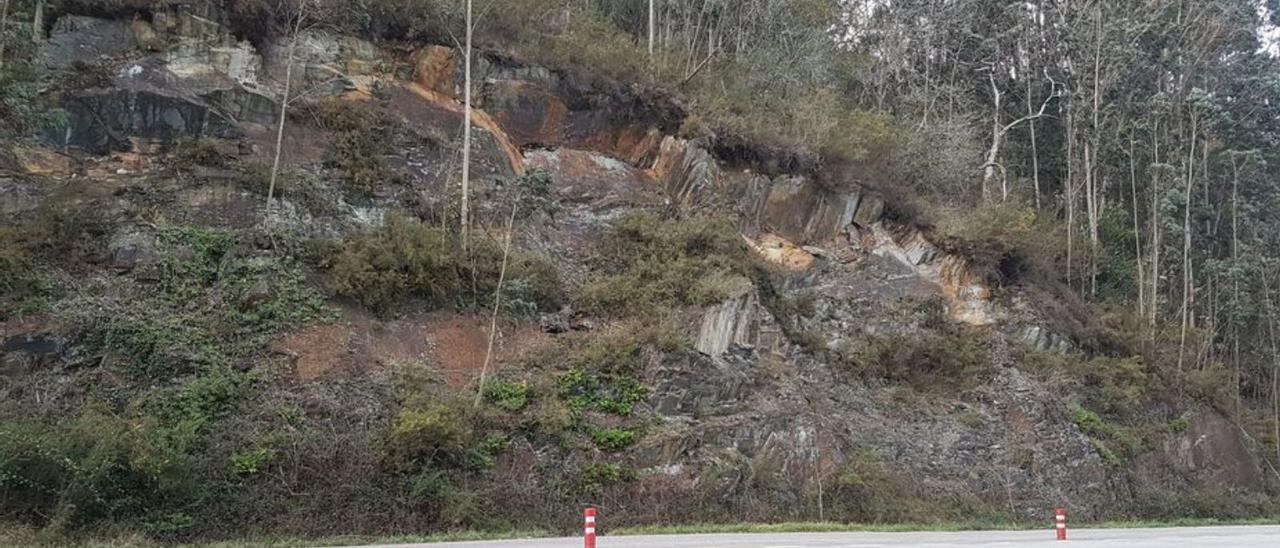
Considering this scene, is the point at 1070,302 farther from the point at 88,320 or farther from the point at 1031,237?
the point at 88,320

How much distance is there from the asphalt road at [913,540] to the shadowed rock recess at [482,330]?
2085 millimetres

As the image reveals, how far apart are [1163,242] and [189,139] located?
28.7 meters

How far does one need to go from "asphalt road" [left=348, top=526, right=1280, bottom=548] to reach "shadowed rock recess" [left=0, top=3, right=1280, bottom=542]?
2.09 metres

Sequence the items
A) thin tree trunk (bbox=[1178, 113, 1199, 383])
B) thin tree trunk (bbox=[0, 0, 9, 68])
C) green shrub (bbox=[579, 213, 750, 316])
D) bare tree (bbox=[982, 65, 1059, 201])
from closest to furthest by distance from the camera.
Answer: thin tree trunk (bbox=[0, 0, 9, 68])
green shrub (bbox=[579, 213, 750, 316])
thin tree trunk (bbox=[1178, 113, 1199, 383])
bare tree (bbox=[982, 65, 1059, 201])

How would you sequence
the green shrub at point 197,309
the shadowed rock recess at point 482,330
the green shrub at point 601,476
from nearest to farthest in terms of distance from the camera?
the shadowed rock recess at point 482,330
the green shrub at point 197,309
the green shrub at point 601,476

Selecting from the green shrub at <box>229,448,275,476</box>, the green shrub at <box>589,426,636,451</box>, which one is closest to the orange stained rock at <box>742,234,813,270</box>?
the green shrub at <box>589,426,636,451</box>

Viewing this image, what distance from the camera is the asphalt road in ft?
37.8

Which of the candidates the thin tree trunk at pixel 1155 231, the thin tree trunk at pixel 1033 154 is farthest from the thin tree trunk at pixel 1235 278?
the thin tree trunk at pixel 1033 154

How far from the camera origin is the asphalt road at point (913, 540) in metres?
11.5

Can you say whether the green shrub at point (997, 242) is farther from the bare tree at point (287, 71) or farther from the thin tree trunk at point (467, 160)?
the bare tree at point (287, 71)

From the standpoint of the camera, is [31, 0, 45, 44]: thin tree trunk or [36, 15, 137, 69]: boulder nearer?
[31, 0, 45, 44]: thin tree trunk

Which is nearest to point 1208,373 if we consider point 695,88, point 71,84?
point 695,88

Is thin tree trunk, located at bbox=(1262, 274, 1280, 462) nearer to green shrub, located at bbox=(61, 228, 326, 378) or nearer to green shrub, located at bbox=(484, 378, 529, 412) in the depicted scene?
green shrub, located at bbox=(484, 378, 529, 412)

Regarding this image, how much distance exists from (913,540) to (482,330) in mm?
9218
